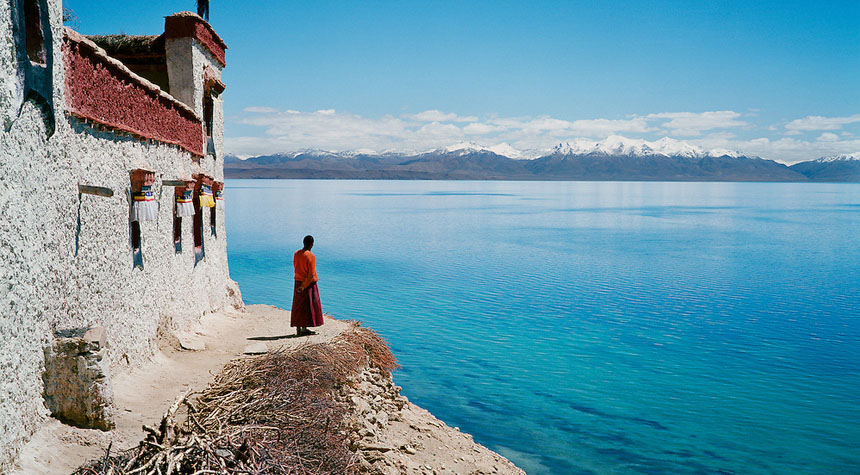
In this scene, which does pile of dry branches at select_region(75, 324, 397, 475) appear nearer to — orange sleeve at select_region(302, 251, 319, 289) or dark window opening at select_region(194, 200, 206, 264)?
orange sleeve at select_region(302, 251, 319, 289)

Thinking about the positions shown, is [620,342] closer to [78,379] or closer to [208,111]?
[208,111]

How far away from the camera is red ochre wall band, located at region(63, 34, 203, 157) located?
23.0ft

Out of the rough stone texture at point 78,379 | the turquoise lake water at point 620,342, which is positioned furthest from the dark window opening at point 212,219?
the rough stone texture at point 78,379

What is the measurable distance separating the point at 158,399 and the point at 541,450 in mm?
6768

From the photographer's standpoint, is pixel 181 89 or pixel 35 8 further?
pixel 181 89

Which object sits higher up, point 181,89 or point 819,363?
point 181,89

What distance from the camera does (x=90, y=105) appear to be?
735 cm

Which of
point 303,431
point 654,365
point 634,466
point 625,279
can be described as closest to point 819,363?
point 654,365

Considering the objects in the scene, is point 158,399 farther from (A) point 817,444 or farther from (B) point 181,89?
(A) point 817,444

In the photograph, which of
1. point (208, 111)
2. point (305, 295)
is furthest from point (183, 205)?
point (208, 111)

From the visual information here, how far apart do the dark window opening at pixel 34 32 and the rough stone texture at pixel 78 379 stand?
9.01 ft

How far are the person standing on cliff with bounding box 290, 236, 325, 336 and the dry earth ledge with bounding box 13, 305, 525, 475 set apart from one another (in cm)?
30

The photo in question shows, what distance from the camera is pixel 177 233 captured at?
36.9 feet

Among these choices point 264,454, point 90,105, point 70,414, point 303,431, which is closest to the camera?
point 264,454
